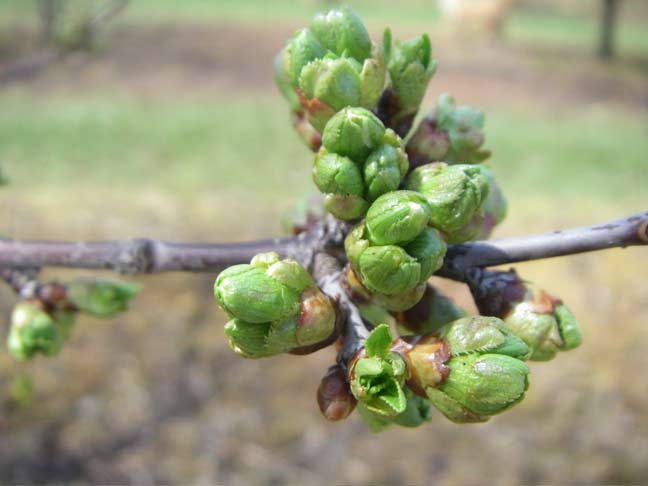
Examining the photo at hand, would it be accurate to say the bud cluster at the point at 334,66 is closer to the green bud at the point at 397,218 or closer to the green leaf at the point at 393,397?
the green bud at the point at 397,218

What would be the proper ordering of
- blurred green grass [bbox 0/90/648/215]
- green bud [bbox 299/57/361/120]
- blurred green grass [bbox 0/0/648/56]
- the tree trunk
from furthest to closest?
blurred green grass [bbox 0/0/648/56], the tree trunk, blurred green grass [bbox 0/90/648/215], green bud [bbox 299/57/361/120]

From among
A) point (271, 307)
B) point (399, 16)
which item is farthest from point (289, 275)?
point (399, 16)

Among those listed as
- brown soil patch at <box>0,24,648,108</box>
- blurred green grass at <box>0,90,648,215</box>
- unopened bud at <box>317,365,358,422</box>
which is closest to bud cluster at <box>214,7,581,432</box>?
unopened bud at <box>317,365,358,422</box>

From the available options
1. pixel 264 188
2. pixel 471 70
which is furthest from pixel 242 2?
pixel 264 188

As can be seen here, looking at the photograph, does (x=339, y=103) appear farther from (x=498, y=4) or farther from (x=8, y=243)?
(x=498, y=4)

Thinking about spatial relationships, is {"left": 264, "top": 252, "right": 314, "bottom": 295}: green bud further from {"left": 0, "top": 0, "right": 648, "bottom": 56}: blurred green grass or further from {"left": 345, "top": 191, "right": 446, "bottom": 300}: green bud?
{"left": 0, "top": 0, "right": 648, "bottom": 56}: blurred green grass

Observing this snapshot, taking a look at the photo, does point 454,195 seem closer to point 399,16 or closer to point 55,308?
point 55,308
